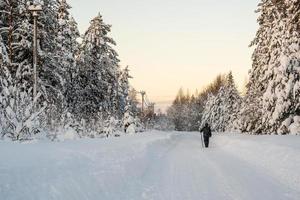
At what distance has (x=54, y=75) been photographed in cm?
2947

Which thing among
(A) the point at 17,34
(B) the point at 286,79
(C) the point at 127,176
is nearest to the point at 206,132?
(B) the point at 286,79

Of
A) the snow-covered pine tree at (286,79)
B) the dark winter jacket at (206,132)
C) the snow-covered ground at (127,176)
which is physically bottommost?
the snow-covered ground at (127,176)

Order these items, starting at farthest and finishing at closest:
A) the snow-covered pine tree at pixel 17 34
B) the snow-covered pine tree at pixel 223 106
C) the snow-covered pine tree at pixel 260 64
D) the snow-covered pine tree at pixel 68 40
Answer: the snow-covered pine tree at pixel 223 106, the snow-covered pine tree at pixel 68 40, the snow-covered pine tree at pixel 260 64, the snow-covered pine tree at pixel 17 34

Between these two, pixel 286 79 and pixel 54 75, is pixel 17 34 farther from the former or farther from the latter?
pixel 286 79

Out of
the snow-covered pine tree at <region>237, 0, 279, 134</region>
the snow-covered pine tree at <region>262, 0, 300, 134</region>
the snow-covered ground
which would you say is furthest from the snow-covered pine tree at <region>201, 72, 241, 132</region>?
the snow-covered ground

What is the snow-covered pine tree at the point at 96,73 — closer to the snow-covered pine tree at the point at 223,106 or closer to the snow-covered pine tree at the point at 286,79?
the snow-covered pine tree at the point at 286,79

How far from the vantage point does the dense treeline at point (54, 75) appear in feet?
44.1

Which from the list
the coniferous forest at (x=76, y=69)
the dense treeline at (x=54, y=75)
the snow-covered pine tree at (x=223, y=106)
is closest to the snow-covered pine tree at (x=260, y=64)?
the coniferous forest at (x=76, y=69)

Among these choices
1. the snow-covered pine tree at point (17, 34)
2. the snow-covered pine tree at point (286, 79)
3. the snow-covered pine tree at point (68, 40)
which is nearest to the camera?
the snow-covered pine tree at point (17, 34)

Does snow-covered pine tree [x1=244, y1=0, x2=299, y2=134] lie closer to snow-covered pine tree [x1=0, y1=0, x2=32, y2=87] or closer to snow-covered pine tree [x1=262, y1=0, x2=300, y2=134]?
snow-covered pine tree [x1=262, y1=0, x2=300, y2=134]

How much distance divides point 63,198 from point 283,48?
23892 millimetres

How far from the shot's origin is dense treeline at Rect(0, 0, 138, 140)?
1344 centimetres

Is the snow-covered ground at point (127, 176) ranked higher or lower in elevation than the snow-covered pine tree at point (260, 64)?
lower

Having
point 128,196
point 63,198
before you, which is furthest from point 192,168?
point 63,198
